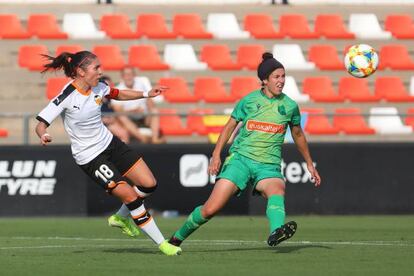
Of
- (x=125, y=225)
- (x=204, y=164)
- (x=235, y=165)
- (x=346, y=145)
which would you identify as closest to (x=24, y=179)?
(x=204, y=164)

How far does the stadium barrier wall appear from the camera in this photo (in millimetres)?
19453

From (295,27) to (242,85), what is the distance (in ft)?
7.87

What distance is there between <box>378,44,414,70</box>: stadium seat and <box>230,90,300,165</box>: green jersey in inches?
565

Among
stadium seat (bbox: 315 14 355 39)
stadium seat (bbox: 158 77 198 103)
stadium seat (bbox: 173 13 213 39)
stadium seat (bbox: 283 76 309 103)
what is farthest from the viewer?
stadium seat (bbox: 315 14 355 39)

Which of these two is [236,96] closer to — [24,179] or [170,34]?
[170,34]

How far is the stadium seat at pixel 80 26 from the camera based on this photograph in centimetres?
2522

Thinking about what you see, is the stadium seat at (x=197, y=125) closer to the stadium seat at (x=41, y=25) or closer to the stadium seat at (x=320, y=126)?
the stadium seat at (x=320, y=126)

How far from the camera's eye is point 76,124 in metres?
12.4

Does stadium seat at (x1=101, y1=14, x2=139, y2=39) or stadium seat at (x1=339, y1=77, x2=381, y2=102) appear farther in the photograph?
stadium seat at (x1=101, y1=14, x2=139, y2=39)

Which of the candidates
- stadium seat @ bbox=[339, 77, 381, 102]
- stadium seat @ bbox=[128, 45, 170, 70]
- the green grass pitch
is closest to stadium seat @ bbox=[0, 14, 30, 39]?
stadium seat @ bbox=[128, 45, 170, 70]

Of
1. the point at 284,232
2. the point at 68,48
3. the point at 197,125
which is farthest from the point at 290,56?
the point at 284,232

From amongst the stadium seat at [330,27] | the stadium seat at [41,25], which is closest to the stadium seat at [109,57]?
the stadium seat at [41,25]

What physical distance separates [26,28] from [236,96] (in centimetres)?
484

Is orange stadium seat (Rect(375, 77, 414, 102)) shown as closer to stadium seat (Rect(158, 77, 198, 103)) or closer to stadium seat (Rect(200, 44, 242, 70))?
→ stadium seat (Rect(200, 44, 242, 70))
